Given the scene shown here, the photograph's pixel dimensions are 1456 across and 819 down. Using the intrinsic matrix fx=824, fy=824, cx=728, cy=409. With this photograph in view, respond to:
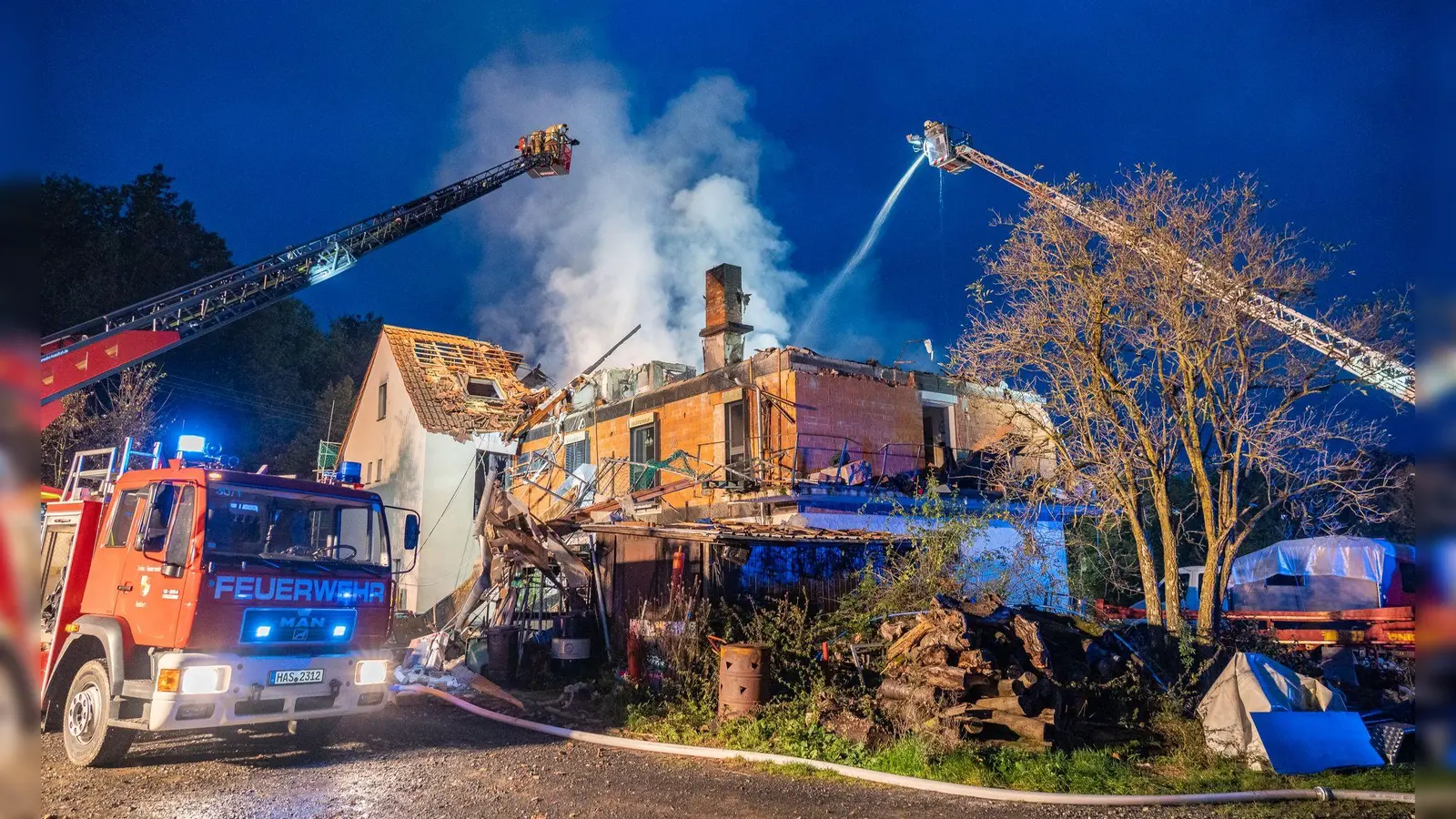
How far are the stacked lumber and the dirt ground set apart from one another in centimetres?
161

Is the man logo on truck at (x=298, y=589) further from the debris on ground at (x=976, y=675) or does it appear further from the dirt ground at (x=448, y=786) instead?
the debris on ground at (x=976, y=675)

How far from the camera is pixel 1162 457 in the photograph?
1387 cm

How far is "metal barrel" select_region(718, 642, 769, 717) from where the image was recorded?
1098 centimetres

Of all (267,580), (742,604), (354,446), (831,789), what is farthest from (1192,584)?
(354,446)

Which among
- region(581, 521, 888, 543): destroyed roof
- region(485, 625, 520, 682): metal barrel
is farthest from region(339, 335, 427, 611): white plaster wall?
region(581, 521, 888, 543): destroyed roof

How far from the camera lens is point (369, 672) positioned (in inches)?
377

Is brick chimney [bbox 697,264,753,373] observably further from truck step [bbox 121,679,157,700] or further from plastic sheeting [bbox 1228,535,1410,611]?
truck step [bbox 121,679,157,700]

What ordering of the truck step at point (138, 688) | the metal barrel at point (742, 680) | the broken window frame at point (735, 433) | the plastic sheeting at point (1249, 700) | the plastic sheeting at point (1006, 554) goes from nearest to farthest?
the truck step at point (138, 688)
the plastic sheeting at point (1249, 700)
the metal barrel at point (742, 680)
the plastic sheeting at point (1006, 554)
the broken window frame at point (735, 433)

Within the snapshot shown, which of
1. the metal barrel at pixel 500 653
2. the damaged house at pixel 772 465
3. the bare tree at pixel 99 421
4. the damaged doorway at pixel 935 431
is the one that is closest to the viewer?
the damaged house at pixel 772 465

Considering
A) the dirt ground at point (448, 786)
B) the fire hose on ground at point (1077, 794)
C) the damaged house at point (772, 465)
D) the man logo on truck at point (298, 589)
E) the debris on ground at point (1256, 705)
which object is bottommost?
the dirt ground at point (448, 786)

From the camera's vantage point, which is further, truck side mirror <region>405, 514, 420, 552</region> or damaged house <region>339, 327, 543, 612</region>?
damaged house <region>339, 327, 543, 612</region>

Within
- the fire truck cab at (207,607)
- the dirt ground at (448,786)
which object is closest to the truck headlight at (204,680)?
the fire truck cab at (207,607)

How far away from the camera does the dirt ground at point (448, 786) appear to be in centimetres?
751

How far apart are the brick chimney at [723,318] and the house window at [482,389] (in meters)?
9.99
